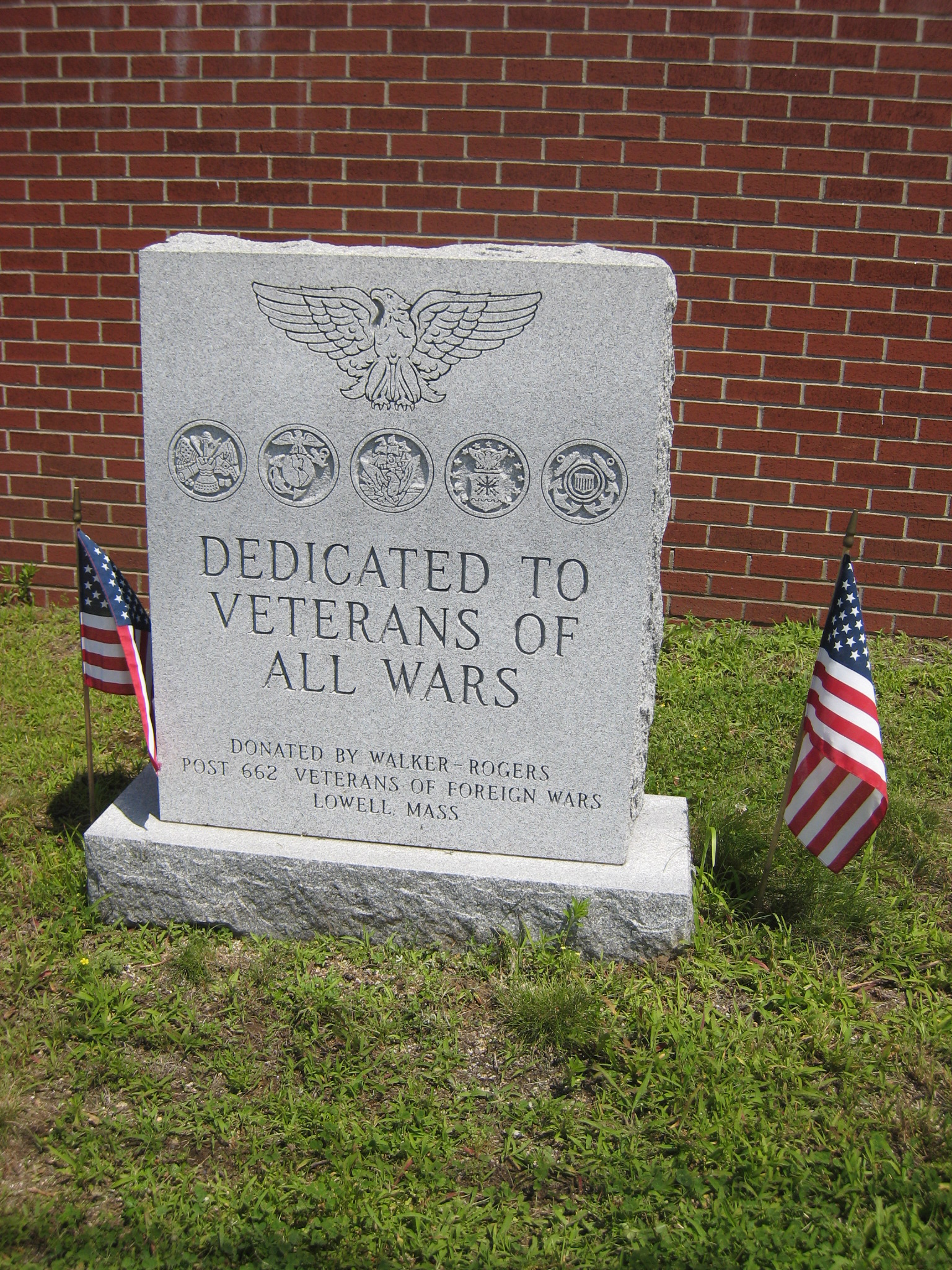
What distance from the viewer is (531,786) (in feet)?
10.4

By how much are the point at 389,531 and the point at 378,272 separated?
70cm

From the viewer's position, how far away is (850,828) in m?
3.00

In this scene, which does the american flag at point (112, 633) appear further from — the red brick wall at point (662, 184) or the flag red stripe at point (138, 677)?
the red brick wall at point (662, 184)

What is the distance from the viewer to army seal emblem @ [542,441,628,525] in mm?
2953

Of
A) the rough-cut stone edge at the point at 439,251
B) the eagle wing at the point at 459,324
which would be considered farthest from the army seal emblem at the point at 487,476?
the rough-cut stone edge at the point at 439,251

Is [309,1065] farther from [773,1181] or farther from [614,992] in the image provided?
[773,1181]

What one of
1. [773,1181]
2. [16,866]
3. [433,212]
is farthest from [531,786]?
[433,212]

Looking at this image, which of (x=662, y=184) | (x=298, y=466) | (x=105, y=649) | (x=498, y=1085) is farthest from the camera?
(x=662, y=184)

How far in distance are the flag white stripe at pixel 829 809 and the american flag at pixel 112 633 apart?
1917mm

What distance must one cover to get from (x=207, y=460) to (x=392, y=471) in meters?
0.54

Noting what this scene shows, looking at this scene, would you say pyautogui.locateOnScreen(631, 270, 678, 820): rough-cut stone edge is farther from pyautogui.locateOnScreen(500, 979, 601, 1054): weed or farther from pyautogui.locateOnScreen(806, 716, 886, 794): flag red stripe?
pyautogui.locateOnScreen(500, 979, 601, 1054): weed

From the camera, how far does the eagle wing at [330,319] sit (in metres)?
2.97

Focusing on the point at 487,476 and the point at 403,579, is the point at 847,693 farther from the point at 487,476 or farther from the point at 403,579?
the point at 403,579

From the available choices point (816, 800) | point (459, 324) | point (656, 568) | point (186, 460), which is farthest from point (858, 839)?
point (186, 460)
